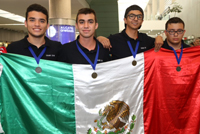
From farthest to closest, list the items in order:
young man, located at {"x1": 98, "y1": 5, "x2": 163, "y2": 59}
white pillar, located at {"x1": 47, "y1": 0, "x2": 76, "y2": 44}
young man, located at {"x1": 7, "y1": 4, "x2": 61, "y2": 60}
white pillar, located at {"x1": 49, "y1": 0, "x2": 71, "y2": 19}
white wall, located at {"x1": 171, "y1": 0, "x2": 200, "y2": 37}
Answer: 1. white wall, located at {"x1": 171, "y1": 0, "x2": 200, "y2": 37}
2. white pillar, located at {"x1": 49, "y1": 0, "x2": 71, "y2": 19}
3. white pillar, located at {"x1": 47, "y1": 0, "x2": 76, "y2": 44}
4. young man, located at {"x1": 98, "y1": 5, "x2": 163, "y2": 59}
5. young man, located at {"x1": 7, "y1": 4, "x2": 61, "y2": 60}

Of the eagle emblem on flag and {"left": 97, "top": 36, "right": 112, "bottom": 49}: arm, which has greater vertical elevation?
{"left": 97, "top": 36, "right": 112, "bottom": 49}: arm

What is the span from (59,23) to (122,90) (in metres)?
5.55

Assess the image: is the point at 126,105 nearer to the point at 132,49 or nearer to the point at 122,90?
the point at 122,90

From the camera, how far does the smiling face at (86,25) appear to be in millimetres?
2616

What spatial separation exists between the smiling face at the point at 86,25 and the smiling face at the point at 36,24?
36 cm

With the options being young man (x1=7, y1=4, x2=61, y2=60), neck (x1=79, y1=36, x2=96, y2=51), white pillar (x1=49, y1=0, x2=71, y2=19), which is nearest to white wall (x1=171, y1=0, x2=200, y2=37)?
white pillar (x1=49, y1=0, x2=71, y2=19)

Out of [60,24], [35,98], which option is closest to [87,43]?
[35,98]

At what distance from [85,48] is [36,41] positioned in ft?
1.66

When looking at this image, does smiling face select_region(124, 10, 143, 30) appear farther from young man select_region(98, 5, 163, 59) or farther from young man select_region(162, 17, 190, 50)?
young man select_region(162, 17, 190, 50)

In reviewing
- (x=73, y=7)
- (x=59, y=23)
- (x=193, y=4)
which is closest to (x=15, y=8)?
(x=73, y=7)

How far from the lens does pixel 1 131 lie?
2.39m

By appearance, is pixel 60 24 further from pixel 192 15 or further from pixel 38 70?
pixel 192 15

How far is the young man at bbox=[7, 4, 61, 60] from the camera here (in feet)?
8.24

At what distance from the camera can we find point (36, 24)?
2.51 metres
